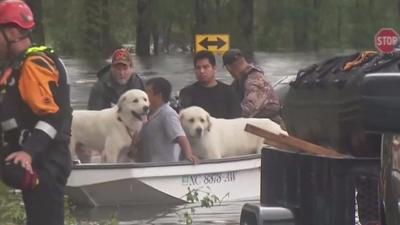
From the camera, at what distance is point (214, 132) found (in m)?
13.8

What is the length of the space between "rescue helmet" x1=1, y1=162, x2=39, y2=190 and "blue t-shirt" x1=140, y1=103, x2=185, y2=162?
6.77 metres

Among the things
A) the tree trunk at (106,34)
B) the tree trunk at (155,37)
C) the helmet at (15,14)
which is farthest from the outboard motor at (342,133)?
the tree trunk at (155,37)

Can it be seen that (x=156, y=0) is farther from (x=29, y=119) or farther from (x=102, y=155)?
(x=29, y=119)

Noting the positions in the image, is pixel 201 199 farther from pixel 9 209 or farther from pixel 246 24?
pixel 246 24

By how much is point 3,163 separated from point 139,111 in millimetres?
6828

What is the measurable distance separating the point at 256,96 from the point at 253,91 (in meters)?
0.11

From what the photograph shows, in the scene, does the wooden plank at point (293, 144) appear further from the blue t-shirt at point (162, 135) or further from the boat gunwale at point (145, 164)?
the blue t-shirt at point (162, 135)

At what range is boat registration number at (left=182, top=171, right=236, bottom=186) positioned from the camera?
13102mm

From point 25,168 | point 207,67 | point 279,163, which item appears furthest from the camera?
point 207,67

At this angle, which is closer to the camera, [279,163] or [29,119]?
[279,163]

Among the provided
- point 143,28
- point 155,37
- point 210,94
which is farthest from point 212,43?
point 155,37

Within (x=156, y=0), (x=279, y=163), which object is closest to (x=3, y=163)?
(x=279, y=163)

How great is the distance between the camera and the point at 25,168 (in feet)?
20.7

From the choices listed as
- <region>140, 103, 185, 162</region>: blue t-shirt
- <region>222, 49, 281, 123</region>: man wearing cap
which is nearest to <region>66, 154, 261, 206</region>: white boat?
<region>140, 103, 185, 162</region>: blue t-shirt
